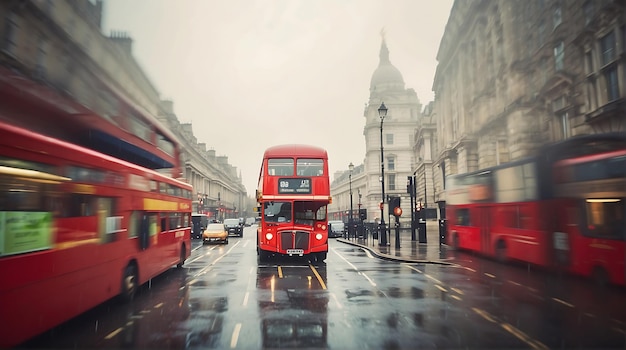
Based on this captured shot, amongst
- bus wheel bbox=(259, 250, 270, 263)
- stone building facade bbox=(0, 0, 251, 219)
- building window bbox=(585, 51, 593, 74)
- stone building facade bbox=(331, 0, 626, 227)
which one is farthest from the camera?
bus wheel bbox=(259, 250, 270, 263)

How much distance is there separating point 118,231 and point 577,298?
10515 millimetres

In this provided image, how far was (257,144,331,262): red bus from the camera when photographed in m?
16.5

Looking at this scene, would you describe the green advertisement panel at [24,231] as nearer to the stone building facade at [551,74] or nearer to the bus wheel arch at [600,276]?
the stone building facade at [551,74]

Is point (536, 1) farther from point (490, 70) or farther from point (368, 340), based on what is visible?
point (368, 340)

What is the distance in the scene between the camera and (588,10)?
741 cm

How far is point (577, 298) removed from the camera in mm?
9359

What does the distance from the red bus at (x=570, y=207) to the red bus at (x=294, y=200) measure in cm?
672

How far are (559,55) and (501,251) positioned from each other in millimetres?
10845

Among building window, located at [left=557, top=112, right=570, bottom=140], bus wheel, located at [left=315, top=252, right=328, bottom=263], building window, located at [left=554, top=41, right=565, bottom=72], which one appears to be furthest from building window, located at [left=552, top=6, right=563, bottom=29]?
bus wheel, located at [left=315, top=252, right=328, bottom=263]

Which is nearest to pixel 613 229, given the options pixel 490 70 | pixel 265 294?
pixel 490 70

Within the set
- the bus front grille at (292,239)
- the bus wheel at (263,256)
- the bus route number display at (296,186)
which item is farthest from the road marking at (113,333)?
the bus wheel at (263,256)

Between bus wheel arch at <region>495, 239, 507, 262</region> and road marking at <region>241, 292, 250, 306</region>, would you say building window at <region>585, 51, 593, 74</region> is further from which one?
bus wheel arch at <region>495, 239, 507, 262</region>

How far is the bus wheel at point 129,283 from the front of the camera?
902cm

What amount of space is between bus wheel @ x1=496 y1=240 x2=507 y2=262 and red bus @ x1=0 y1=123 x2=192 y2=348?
1330 cm
